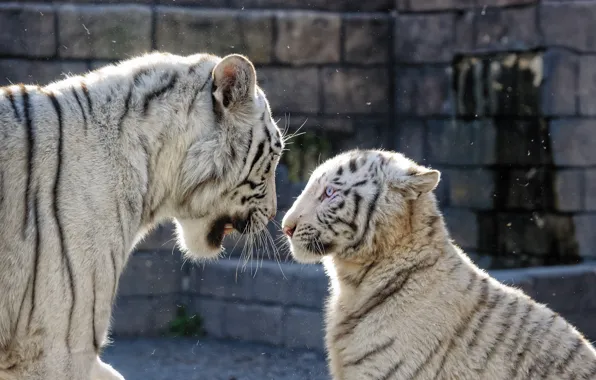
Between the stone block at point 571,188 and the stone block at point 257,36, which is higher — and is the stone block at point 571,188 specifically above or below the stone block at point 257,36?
below

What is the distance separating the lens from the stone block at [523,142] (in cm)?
642

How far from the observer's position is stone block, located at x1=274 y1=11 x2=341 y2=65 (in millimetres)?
6992

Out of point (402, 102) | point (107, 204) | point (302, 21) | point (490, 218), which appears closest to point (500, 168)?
point (490, 218)

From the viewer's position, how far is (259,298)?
6.81 meters

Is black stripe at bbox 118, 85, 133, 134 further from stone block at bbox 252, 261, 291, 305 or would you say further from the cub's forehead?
stone block at bbox 252, 261, 291, 305

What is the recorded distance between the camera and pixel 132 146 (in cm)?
342

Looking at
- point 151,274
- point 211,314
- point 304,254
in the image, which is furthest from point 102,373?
point 211,314

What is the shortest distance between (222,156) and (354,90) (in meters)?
3.65

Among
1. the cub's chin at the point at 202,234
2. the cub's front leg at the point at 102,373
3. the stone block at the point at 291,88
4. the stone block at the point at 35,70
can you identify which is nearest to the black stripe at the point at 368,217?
the cub's chin at the point at 202,234

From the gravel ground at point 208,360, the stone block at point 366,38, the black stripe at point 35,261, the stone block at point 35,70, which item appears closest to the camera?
the black stripe at point 35,261

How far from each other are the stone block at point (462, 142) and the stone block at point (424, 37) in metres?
0.48

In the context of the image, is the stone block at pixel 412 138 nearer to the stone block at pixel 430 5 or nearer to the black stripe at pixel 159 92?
the stone block at pixel 430 5

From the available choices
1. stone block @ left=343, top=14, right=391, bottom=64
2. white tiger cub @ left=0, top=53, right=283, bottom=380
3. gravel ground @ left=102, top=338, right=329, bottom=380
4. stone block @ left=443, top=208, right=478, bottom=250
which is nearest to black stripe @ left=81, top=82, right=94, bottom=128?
white tiger cub @ left=0, top=53, right=283, bottom=380

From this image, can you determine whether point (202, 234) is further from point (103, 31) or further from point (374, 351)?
point (103, 31)
